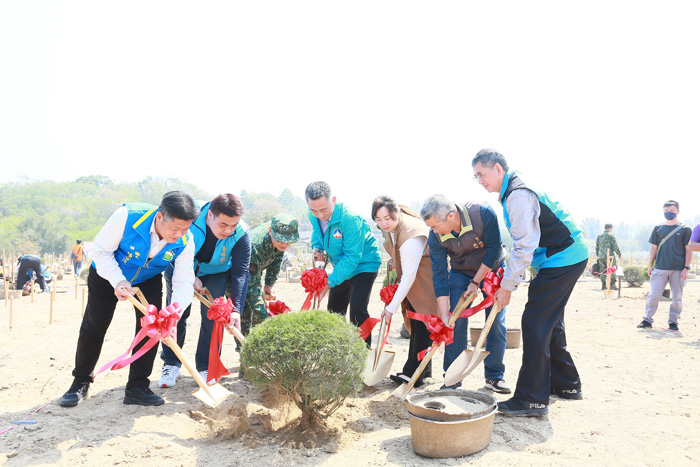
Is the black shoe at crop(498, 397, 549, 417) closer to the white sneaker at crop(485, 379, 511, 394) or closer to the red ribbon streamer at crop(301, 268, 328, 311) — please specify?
the white sneaker at crop(485, 379, 511, 394)

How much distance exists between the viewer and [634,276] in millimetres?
15672

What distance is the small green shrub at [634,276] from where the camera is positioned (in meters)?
15.6

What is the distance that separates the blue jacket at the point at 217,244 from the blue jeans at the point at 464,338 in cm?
190

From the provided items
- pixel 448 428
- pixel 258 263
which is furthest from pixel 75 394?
pixel 448 428

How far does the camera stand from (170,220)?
10.7 ft

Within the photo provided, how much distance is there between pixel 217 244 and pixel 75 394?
1630 mm

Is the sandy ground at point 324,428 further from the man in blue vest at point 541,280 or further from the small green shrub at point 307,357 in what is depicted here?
the small green shrub at point 307,357

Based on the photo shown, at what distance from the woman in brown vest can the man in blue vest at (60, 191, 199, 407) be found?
5.22 feet

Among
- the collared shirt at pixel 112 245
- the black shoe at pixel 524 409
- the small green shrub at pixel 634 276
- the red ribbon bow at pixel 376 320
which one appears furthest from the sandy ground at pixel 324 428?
the small green shrub at pixel 634 276

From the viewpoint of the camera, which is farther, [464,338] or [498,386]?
[498,386]

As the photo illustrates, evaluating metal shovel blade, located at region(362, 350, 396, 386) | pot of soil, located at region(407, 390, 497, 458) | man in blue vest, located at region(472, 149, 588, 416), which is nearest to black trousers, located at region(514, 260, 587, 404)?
man in blue vest, located at region(472, 149, 588, 416)

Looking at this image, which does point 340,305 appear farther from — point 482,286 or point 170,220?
point 170,220

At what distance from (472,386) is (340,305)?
4.75 ft

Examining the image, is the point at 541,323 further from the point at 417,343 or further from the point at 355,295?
the point at 355,295
